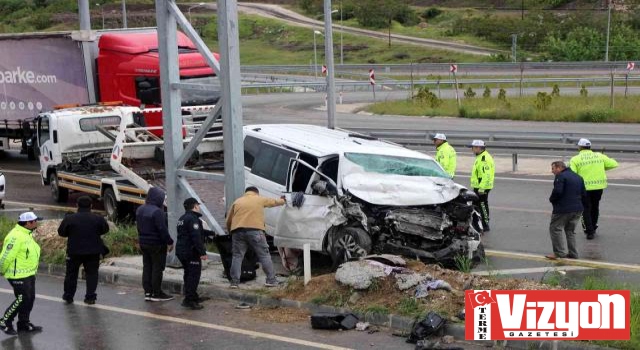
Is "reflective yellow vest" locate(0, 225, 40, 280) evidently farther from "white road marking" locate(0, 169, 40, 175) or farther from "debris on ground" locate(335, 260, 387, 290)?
"white road marking" locate(0, 169, 40, 175)

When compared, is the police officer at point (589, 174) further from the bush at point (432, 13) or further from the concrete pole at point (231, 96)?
the bush at point (432, 13)

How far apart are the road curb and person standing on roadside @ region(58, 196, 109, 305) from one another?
105cm

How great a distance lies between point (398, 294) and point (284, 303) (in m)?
1.48

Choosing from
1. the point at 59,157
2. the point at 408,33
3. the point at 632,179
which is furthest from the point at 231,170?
the point at 408,33

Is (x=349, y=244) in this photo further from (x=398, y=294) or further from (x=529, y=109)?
(x=529, y=109)

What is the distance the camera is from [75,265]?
1205 centimetres

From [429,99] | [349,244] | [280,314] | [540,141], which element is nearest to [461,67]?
[429,99]

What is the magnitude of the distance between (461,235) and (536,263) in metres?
1.47

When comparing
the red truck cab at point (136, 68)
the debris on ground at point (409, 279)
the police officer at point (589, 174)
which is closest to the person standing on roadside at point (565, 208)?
the police officer at point (589, 174)

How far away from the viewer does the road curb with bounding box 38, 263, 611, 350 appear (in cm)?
943

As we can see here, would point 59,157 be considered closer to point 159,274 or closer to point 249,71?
point 159,274

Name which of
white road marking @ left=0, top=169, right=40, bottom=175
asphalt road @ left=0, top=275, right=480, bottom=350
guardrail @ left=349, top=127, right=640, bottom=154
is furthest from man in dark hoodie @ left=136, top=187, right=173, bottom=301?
white road marking @ left=0, top=169, right=40, bottom=175

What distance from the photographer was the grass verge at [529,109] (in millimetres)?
37562

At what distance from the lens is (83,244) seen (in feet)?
39.3
